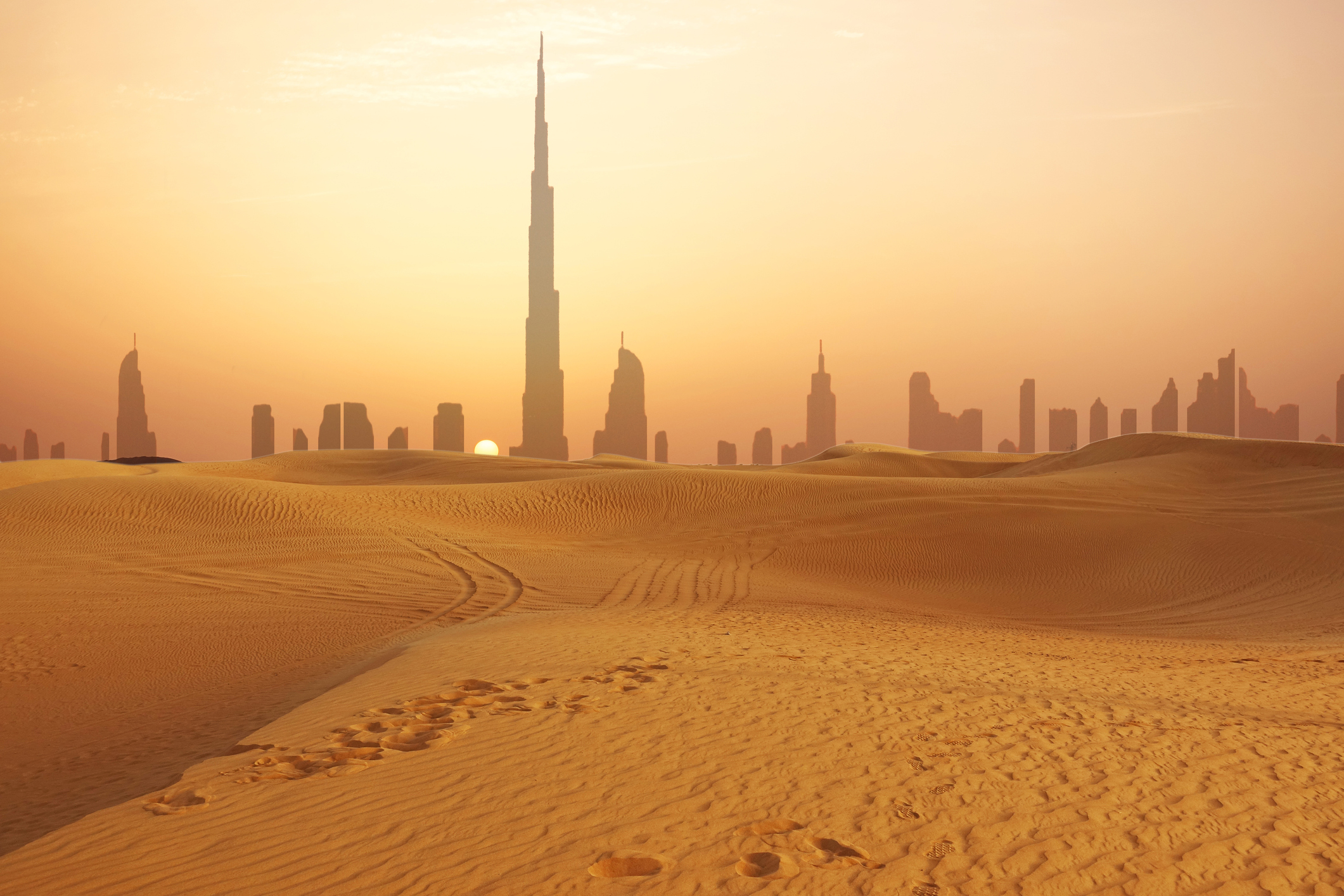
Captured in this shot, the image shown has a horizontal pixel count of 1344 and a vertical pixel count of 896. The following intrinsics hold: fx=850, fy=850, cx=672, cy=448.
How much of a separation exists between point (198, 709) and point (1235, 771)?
409 inches

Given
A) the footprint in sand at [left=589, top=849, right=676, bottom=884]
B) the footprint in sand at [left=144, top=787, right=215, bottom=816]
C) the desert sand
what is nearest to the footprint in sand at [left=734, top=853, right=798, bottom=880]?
the desert sand

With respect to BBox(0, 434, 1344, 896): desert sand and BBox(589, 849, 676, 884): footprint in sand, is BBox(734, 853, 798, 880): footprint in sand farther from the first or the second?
BBox(589, 849, 676, 884): footprint in sand

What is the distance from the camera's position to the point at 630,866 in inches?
174

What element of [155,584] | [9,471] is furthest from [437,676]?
A: [9,471]

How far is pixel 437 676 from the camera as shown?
28.9ft

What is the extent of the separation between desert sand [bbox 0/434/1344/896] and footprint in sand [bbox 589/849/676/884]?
2 cm

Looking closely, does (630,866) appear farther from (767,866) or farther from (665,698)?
(665,698)

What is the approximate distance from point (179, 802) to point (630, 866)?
3.19 metres

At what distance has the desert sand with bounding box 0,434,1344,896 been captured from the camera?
4.58 meters

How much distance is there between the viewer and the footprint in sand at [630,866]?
432cm

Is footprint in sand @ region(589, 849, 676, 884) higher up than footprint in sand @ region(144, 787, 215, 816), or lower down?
higher up

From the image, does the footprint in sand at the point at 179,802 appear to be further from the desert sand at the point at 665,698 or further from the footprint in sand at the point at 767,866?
the footprint in sand at the point at 767,866

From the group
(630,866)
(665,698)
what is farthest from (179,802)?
(665,698)

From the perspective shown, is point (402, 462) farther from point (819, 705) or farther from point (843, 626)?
point (819, 705)
